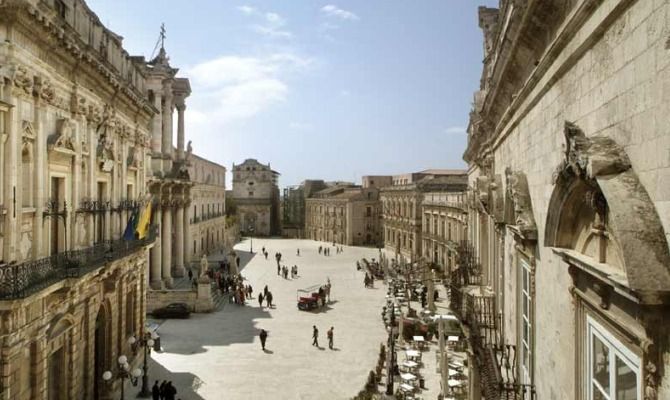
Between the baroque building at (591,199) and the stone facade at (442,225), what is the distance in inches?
1035

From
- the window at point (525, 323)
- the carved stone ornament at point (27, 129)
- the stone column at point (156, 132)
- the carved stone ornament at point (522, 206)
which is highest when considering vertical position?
the stone column at point (156, 132)

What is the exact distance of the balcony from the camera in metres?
8.38

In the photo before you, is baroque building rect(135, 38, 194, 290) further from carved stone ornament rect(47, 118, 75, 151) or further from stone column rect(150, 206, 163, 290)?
carved stone ornament rect(47, 118, 75, 151)

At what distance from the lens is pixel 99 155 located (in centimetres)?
1402

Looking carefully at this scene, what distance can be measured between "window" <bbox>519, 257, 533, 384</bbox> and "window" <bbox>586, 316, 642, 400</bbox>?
2683 millimetres

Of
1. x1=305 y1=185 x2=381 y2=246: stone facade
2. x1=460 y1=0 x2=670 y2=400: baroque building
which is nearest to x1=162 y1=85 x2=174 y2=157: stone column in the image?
x1=460 y1=0 x2=670 y2=400: baroque building

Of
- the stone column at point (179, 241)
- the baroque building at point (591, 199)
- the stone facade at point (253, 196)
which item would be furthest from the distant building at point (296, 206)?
the baroque building at point (591, 199)

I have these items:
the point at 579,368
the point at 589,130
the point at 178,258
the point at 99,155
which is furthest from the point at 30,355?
the point at 178,258

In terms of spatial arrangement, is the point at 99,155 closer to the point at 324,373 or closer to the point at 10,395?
the point at 10,395

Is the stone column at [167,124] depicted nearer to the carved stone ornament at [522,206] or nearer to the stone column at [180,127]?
the stone column at [180,127]

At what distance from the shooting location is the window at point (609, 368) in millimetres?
3449

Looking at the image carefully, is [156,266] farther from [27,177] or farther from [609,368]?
[609,368]

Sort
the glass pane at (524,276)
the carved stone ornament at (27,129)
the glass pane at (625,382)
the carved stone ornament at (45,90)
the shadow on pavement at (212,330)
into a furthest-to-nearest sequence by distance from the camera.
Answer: the shadow on pavement at (212,330), the carved stone ornament at (45,90), the carved stone ornament at (27,129), the glass pane at (524,276), the glass pane at (625,382)

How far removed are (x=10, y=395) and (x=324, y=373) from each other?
11.2 meters
